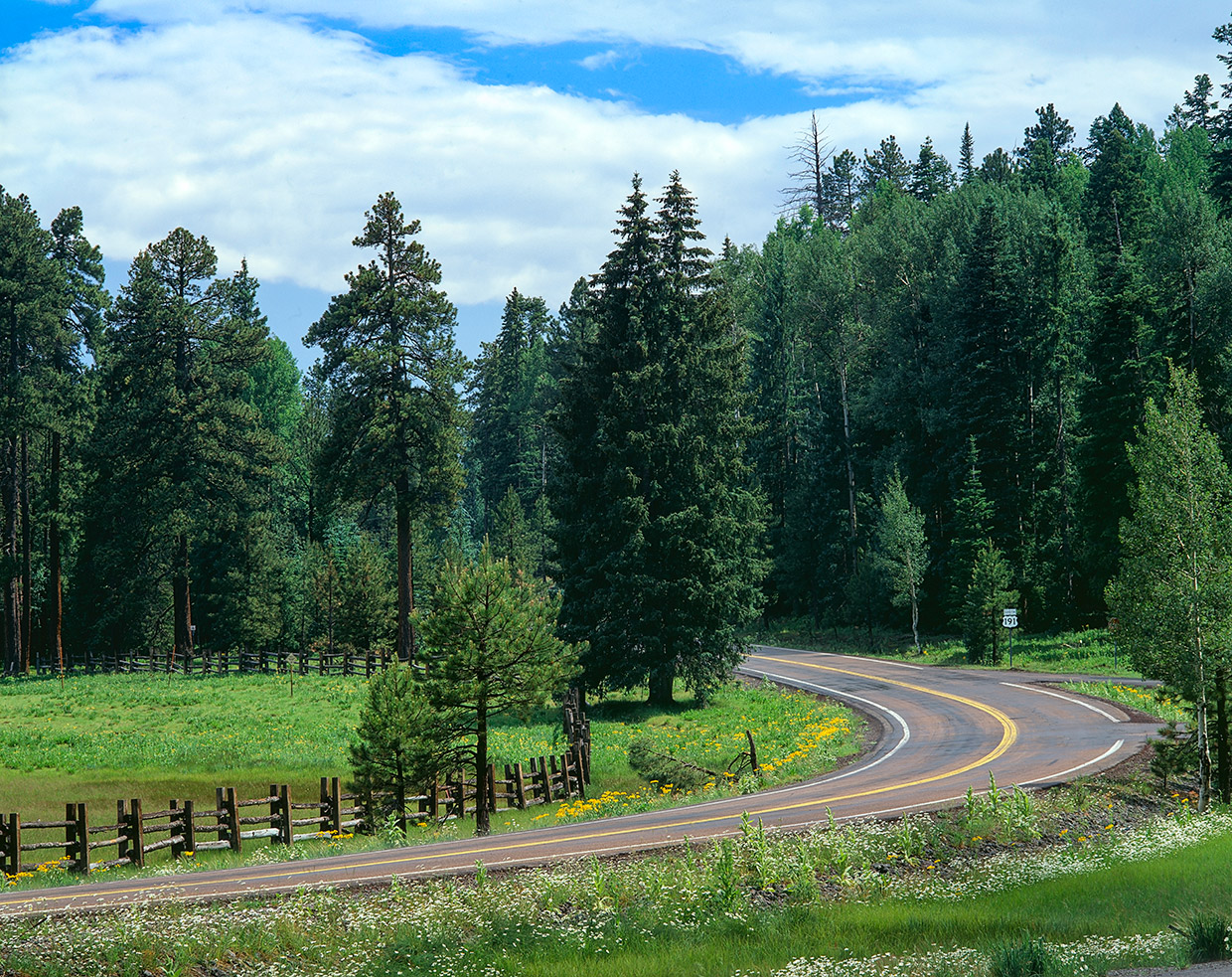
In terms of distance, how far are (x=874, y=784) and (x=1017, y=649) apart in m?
30.2

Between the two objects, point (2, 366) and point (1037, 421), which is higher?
point (2, 366)

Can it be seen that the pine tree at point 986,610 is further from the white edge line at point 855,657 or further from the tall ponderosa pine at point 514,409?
the tall ponderosa pine at point 514,409

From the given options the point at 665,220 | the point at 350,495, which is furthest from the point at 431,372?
the point at 665,220

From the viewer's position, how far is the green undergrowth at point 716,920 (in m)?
12.1

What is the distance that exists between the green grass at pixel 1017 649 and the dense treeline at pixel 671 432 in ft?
6.03

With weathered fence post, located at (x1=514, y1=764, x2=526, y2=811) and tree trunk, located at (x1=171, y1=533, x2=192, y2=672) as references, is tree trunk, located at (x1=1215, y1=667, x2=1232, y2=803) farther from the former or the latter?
tree trunk, located at (x1=171, y1=533, x2=192, y2=672)

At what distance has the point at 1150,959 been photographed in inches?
432

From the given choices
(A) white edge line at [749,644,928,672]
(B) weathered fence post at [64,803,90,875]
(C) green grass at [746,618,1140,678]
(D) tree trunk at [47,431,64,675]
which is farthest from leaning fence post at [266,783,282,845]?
(D) tree trunk at [47,431,64,675]

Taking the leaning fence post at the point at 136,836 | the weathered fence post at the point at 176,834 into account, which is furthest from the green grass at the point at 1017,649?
the leaning fence post at the point at 136,836

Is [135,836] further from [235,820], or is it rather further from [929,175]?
[929,175]

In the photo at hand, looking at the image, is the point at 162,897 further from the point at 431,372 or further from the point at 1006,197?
the point at 1006,197

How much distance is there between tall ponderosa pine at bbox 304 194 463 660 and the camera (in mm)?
50656

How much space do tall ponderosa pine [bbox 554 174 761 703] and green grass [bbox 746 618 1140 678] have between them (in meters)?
14.5

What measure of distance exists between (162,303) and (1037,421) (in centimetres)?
4966
